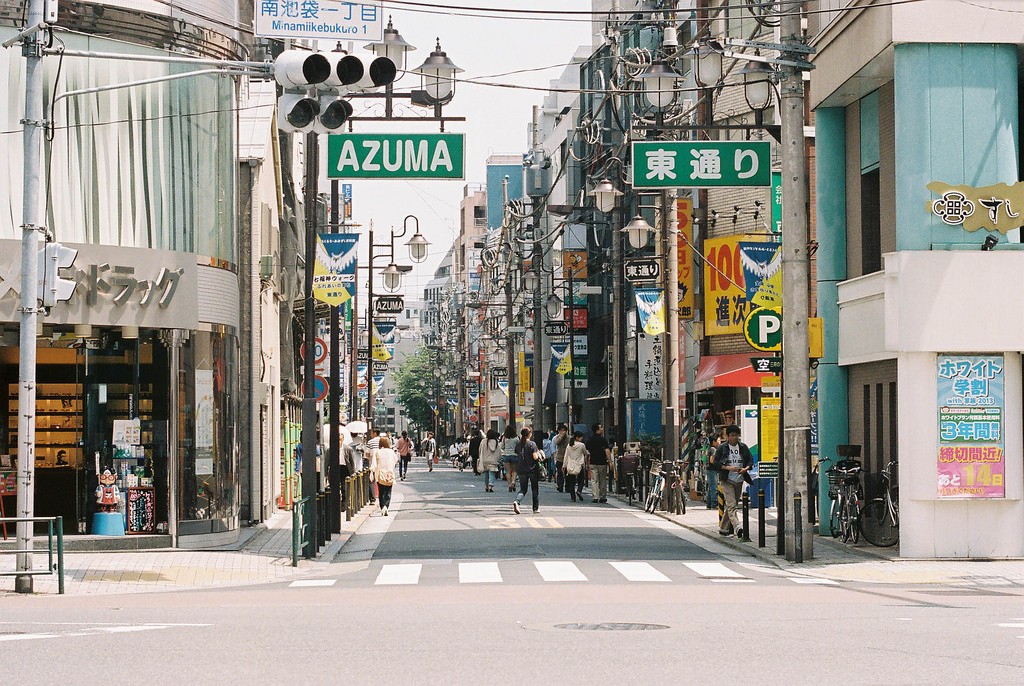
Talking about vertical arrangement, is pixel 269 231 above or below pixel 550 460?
above

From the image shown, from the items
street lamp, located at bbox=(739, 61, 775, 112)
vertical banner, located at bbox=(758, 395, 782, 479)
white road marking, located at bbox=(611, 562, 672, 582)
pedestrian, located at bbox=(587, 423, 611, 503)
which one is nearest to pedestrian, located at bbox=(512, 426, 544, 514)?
pedestrian, located at bbox=(587, 423, 611, 503)

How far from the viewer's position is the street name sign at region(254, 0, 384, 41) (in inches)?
837

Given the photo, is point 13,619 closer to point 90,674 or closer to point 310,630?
point 310,630

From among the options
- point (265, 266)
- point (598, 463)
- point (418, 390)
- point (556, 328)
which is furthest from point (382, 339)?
point (418, 390)

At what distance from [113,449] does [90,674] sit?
47.0ft

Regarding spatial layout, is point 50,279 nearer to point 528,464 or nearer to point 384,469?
point 384,469

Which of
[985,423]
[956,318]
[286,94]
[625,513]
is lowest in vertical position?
[625,513]

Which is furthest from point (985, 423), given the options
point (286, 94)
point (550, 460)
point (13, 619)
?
point (550, 460)

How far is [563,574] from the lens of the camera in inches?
789

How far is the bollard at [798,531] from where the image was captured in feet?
73.4

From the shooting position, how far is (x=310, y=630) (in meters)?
13.1

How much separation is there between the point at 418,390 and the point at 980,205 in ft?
412

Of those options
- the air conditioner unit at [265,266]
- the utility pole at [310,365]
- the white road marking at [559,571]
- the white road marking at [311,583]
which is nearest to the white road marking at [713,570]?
the white road marking at [559,571]

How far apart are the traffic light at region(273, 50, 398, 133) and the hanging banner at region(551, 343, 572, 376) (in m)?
45.4
